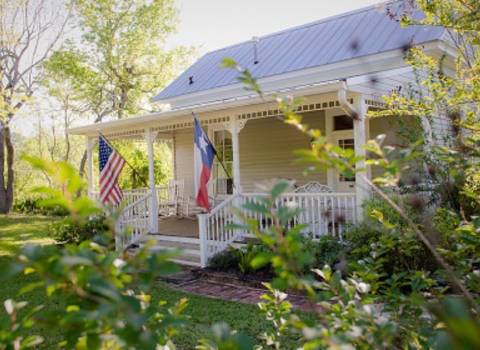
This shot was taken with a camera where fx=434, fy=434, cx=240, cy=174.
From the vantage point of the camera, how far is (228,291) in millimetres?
7375

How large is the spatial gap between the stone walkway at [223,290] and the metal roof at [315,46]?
18.9 feet

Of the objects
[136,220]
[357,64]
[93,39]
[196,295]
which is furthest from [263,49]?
[93,39]

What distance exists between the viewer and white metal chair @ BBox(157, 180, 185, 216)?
14195 millimetres

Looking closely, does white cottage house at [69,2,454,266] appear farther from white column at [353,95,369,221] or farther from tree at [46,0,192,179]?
tree at [46,0,192,179]

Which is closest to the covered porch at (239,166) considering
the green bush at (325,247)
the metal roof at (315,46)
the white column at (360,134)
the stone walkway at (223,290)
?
the white column at (360,134)

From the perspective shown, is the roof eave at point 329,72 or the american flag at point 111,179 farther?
the roof eave at point 329,72

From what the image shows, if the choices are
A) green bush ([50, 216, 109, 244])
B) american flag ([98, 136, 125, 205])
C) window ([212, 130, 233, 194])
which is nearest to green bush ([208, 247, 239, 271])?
american flag ([98, 136, 125, 205])

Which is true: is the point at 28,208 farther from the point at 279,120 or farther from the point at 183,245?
the point at 279,120

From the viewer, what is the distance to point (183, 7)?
92.0ft

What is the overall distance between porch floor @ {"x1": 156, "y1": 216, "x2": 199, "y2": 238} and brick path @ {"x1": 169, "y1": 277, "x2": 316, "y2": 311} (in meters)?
2.26

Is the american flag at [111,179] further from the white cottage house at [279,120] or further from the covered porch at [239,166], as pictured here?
the covered porch at [239,166]

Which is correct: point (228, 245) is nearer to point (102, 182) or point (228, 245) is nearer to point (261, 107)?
point (261, 107)

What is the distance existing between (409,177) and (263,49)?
8823 millimetres

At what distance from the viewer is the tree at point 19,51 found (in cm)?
2130
